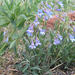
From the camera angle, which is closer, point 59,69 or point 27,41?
point 27,41

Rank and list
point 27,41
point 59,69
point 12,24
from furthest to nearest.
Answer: point 59,69 → point 27,41 → point 12,24

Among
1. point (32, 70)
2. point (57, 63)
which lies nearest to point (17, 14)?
point (32, 70)

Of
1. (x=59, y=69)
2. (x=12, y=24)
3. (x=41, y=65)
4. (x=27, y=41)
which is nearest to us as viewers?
(x=12, y=24)

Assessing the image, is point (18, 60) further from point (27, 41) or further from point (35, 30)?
point (35, 30)

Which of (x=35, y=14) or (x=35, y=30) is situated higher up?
(x=35, y=14)

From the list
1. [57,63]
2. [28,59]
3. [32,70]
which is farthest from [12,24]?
[57,63]

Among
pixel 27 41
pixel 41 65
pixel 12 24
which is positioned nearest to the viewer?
pixel 12 24

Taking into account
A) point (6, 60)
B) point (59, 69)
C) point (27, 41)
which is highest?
point (27, 41)

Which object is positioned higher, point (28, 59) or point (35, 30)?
point (35, 30)

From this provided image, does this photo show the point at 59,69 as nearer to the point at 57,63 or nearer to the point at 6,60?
the point at 57,63
